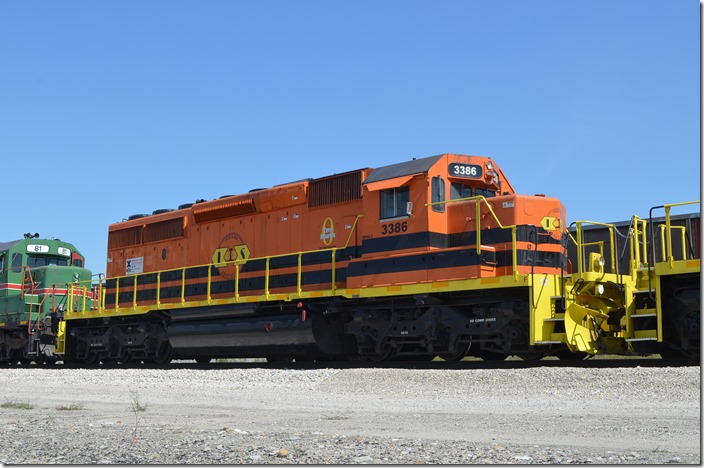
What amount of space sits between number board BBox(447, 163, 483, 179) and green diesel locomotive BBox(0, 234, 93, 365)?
39.9 ft

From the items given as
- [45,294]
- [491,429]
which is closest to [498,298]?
[491,429]

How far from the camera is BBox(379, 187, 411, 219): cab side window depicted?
14609 millimetres

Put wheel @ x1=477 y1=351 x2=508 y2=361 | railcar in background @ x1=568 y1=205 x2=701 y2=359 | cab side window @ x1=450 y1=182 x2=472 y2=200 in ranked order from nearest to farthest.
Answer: railcar in background @ x1=568 y1=205 x2=701 y2=359, cab side window @ x1=450 y1=182 x2=472 y2=200, wheel @ x1=477 y1=351 x2=508 y2=361

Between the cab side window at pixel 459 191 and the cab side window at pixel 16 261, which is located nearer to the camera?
the cab side window at pixel 459 191

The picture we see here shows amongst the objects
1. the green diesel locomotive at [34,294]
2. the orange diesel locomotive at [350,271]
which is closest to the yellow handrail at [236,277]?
A: the orange diesel locomotive at [350,271]

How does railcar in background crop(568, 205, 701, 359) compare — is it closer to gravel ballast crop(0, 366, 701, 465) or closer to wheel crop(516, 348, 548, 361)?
wheel crop(516, 348, 548, 361)

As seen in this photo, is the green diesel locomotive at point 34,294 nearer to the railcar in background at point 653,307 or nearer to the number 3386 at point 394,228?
the number 3386 at point 394,228

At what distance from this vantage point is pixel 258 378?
545 inches

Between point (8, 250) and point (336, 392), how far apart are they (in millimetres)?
16088

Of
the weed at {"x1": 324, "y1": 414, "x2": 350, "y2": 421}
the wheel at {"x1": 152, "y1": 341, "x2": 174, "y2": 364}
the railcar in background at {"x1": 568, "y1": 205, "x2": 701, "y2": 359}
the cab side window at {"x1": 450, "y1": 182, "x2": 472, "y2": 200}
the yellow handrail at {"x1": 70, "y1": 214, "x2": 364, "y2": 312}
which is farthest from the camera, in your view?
the wheel at {"x1": 152, "y1": 341, "x2": 174, "y2": 364}

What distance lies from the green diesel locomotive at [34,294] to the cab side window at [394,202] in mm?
10870

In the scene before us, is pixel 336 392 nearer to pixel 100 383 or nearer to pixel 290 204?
pixel 100 383

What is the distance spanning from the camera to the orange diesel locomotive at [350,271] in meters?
13.7

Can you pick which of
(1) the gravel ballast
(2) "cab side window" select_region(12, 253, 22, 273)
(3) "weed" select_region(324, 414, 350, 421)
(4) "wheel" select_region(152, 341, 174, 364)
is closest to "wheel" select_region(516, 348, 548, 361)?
(1) the gravel ballast
